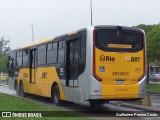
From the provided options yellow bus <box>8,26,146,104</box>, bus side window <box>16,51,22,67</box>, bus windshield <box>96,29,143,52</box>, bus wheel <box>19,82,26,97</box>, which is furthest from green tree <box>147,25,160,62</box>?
bus windshield <box>96,29,143,52</box>

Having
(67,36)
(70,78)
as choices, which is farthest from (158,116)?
(67,36)

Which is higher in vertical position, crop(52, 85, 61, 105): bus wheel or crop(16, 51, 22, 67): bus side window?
crop(16, 51, 22, 67): bus side window

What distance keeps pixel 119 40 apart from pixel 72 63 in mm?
2443

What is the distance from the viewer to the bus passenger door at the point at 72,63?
1739 cm

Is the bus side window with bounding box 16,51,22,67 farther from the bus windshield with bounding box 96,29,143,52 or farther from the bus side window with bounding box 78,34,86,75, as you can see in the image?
the bus windshield with bounding box 96,29,143,52

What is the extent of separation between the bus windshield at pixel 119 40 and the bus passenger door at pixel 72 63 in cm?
146

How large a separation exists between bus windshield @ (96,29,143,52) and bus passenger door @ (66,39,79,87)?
1460 mm

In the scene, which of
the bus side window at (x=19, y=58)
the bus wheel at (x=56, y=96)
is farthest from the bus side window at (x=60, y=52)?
the bus side window at (x=19, y=58)

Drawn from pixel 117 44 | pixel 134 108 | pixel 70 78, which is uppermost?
pixel 117 44

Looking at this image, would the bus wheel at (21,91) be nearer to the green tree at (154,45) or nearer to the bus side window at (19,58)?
the bus side window at (19,58)

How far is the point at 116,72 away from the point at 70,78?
A: 8.69 ft

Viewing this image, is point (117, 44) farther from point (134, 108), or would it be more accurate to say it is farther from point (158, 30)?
point (158, 30)

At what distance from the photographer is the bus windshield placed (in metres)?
16.3

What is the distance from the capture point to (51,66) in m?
20.8
